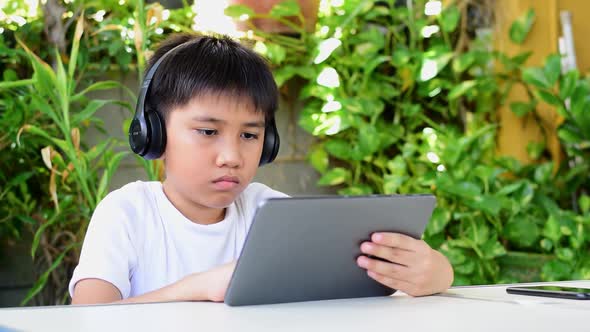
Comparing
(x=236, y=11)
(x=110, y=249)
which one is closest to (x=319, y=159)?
(x=236, y=11)

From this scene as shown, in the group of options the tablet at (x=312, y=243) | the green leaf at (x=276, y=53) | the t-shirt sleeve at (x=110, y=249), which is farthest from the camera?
the green leaf at (x=276, y=53)

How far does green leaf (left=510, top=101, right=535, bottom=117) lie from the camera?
3.02 m

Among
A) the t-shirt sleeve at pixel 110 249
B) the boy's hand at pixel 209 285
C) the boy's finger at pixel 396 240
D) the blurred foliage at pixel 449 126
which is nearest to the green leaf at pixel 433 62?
the blurred foliage at pixel 449 126

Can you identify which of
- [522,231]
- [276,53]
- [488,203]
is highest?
[276,53]

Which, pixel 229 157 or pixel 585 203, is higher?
pixel 229 157

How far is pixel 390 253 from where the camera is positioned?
3.59ft

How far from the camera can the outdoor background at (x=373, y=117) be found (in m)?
2.55

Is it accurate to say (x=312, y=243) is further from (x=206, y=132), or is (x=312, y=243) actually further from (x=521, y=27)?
(x=521, y=27)

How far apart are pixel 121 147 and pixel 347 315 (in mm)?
2040

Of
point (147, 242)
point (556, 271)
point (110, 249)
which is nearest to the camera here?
point (110, 249)

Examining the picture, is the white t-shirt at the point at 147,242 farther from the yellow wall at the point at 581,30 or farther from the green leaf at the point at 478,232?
the yellow wall at the point at 581,30

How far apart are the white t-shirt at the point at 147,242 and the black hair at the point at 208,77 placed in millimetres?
176

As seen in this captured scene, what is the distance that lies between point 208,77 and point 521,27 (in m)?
1.97

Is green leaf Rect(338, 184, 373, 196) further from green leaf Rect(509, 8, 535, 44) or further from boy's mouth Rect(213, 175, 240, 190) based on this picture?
boy's mouth Rect(213, 175, 240, 190)
